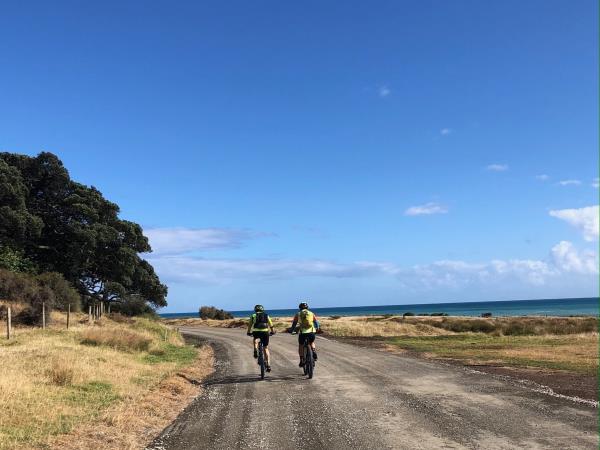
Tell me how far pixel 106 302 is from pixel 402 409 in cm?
4956

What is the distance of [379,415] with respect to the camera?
30.4 ft

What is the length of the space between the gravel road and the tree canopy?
40806 mm

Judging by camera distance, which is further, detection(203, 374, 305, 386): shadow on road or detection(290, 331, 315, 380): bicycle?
detection(290, 331, 315, 380): bicycle

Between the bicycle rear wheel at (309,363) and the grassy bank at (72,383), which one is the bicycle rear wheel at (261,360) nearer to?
the bicycle rear wheel at (309,363)

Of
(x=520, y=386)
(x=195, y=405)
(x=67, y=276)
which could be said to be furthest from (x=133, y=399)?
(x=67, y=276)

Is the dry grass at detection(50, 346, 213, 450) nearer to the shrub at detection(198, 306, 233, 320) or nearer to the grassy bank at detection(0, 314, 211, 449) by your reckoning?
the grassy bank at detection(0, 314, 211, 449)

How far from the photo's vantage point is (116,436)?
8.09 meters

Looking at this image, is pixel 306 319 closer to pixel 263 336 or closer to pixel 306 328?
pixel 306 328

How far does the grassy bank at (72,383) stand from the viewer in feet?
27.6

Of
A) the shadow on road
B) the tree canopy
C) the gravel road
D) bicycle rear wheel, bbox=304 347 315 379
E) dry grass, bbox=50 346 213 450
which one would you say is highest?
the tree canopy

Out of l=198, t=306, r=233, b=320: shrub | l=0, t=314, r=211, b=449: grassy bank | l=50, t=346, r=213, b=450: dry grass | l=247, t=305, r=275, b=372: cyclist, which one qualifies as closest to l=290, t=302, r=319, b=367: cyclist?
l=247, t=305, r=275, b=372: cyclist

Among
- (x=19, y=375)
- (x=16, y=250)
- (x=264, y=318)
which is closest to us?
(x=19, y=375)

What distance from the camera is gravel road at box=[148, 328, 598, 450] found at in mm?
7582

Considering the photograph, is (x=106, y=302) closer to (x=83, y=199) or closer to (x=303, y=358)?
(x=83, y=199)
